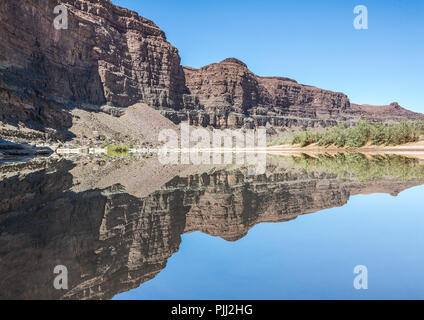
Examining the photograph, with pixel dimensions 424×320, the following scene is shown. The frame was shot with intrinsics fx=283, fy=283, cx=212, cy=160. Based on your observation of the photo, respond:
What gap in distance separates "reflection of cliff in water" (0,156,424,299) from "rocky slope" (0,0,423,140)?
157ft

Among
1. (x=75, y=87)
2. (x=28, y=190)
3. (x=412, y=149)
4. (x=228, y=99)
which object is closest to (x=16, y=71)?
(x=75, y=87)

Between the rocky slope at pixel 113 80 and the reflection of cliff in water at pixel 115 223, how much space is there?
47.8 meters

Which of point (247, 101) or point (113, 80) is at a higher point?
point (247, 101)

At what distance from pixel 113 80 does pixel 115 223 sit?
112 meters

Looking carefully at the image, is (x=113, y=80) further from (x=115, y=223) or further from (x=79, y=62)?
(x=115, y=223)

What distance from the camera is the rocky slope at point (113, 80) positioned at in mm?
64875

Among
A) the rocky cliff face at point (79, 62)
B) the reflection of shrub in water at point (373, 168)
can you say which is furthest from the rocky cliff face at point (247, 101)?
the reflection of shrub in water at point (373, 168)

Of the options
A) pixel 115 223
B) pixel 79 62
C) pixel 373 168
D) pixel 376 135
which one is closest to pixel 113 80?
pixel 79 62

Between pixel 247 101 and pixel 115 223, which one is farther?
pixel 247 101

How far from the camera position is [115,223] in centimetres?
555

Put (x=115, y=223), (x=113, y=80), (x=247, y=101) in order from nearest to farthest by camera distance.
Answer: (x=115, y=223) < (x=113, y=80) < (x=247, y=101)

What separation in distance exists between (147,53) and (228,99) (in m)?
50.9
